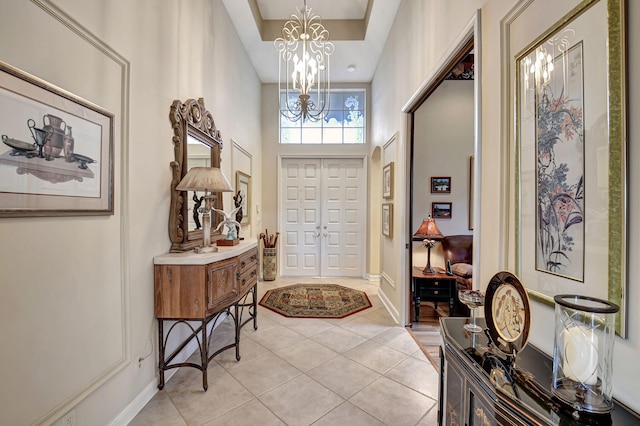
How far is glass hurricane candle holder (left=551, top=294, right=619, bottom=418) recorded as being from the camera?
28.4 inches

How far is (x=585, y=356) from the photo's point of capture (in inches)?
30.0

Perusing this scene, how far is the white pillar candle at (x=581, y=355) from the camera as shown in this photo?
75 cm

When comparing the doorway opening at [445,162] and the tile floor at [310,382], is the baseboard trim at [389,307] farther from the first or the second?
the doorway opening at [445,162]

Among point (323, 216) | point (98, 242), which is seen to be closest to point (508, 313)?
point (98, 242)

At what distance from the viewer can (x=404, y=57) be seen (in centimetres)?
309

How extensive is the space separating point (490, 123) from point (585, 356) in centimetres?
116

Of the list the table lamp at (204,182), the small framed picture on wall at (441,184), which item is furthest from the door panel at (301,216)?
the table lamp at (204,182)

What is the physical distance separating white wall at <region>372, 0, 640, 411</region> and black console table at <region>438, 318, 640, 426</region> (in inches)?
5.7

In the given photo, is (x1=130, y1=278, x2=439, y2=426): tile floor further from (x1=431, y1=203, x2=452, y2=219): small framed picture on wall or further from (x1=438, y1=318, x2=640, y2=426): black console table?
(x1=431, y1=203, x2=452, y2=219): small framed picture on wall

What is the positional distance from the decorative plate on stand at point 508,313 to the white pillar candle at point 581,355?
0.12m

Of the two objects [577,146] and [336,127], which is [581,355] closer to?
[577,146]

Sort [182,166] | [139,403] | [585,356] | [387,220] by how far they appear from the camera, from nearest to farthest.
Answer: [585,356], [139,403], [182,166], [387,220]

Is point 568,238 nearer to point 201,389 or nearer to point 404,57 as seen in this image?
point 201,389

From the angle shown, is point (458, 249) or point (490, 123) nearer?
point (490, 123)
